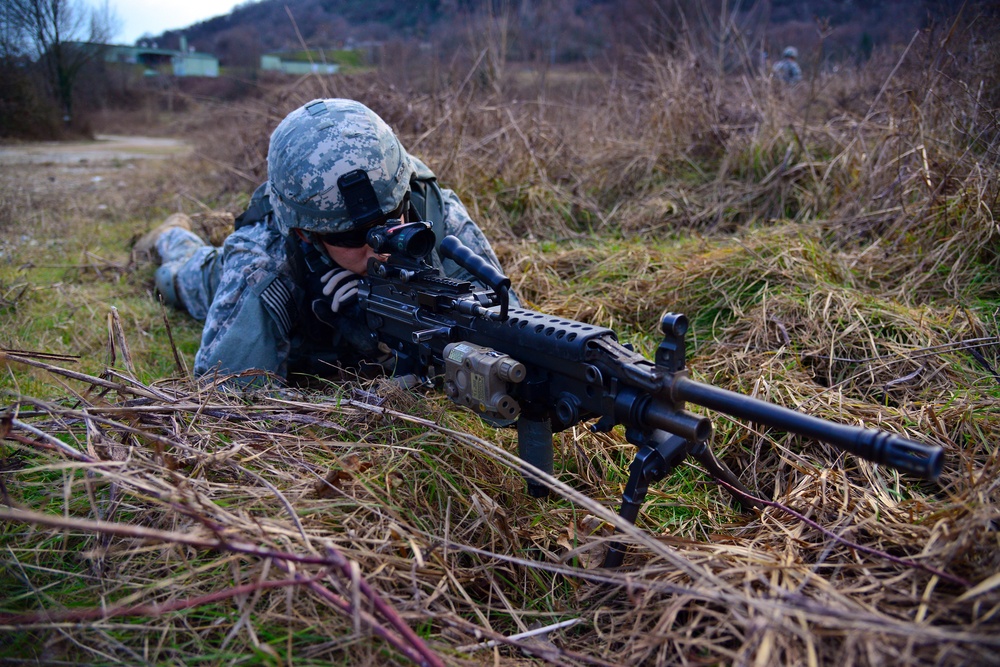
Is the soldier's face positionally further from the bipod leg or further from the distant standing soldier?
the distant standing soldier

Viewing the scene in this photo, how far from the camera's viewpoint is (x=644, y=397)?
196 cm

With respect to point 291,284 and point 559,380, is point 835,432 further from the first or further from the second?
point 291,284

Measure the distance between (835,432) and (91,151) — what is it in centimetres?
2070

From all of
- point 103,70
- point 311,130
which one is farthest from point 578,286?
point 103,70

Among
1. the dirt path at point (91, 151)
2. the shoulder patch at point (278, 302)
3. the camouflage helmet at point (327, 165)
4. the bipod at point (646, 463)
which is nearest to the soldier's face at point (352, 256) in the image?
the camouflage helmet at point (327, 165)

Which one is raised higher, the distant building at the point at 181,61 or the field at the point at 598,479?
the distant building at the point at 181,61

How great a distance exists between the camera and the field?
1682mm

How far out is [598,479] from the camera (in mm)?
2740

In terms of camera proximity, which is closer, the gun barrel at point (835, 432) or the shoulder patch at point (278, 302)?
the gun barrel at point (835, 432)

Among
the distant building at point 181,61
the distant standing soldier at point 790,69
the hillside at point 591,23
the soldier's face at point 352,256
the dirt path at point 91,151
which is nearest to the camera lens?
the soldier's face at point 352,256

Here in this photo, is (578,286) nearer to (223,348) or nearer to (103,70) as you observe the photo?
(223,348)

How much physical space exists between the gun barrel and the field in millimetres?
322

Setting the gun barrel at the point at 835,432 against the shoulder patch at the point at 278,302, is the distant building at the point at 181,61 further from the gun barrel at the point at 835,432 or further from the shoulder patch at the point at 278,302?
the gun barrel at the point at 835,432

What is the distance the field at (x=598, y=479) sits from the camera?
1682mm
